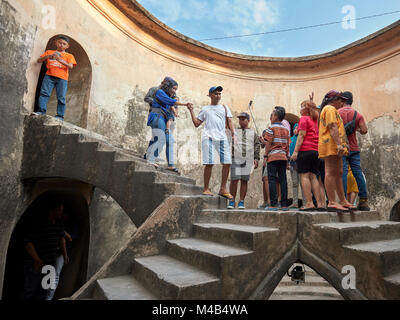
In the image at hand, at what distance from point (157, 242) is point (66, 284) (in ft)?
15.5

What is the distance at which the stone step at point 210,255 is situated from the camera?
1881 millimetres

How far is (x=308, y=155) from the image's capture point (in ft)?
10.8

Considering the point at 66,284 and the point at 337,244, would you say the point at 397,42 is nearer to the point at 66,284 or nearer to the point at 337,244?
the point at 337,244

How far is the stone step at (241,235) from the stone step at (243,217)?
136 millimetres

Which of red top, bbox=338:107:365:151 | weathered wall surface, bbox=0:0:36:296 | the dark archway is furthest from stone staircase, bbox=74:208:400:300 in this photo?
the dark archway

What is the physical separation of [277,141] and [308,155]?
721 mm

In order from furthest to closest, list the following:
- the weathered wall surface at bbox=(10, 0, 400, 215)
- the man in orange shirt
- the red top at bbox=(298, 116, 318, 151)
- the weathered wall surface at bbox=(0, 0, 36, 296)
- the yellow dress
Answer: the weathered wall surface at bbox=(10, 0, 400, 215)
the man in orange shirt
the weathered wall surface at bbox=(0, 0, 36, 296)
the red top at bbox=(298, 116, 318, 151)
the yellow dress

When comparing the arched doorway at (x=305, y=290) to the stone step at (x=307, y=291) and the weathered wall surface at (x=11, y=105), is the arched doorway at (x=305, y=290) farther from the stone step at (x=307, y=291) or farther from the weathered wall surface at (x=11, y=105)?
the weathered wall surface at (x=11, y=105)

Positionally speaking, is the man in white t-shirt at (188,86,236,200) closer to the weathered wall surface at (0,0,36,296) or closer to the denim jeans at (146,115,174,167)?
the denim jeans at (146,115,174,167)

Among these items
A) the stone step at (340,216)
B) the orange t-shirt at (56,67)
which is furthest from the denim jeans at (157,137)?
the stone step at (340,216)

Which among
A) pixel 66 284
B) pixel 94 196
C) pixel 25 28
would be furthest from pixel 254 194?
pixel 25 28

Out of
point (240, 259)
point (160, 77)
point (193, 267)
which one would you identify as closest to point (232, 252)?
point (240, 259)

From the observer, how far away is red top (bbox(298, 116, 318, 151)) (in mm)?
3346

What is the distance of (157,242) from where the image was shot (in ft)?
8.39
